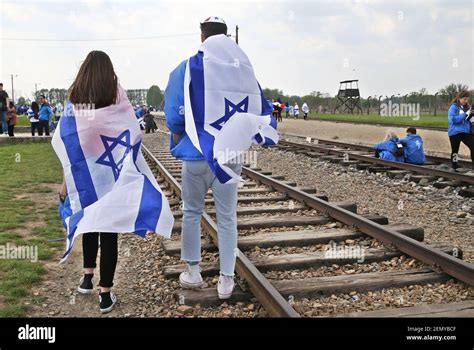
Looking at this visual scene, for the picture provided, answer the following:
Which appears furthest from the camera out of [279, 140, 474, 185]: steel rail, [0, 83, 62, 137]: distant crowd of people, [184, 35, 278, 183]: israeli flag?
[0, 83, 62, 137]: distant crowd of people

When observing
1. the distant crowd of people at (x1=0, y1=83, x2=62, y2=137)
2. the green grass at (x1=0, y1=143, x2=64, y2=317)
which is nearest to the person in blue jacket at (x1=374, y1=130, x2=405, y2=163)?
the green grass at (x1=0, y1=143, x2=64, y2=317)

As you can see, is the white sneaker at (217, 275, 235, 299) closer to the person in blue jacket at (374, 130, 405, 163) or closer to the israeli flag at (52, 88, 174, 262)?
the israeli flag at (52, 88, 174, 262)

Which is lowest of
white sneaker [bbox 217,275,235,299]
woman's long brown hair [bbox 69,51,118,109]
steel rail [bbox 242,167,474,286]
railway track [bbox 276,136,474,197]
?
white sneaker [bbox 217,275,235,299]

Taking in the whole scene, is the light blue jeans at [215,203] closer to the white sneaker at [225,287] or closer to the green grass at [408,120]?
the white sneaker at [225,287]

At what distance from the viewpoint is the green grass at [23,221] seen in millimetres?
4180

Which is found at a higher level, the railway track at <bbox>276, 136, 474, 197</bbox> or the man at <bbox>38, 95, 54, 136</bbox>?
the man at <bbox>38, 95, 54, 136</bbox>

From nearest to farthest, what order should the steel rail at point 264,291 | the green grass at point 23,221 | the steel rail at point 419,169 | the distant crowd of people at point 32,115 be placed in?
the steel rail at point 264,291, the green grass at point 23,221, the steel rail at point 419,169, the distant crowd of people at point 32,115

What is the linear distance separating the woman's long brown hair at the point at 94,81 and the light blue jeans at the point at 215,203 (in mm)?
803

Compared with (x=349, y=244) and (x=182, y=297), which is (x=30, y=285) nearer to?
(x=182, y=297)

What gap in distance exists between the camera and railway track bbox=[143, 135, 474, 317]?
3.92 meters

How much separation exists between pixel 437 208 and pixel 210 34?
17.0 feet

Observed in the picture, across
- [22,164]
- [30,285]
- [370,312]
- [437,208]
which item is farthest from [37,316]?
[22,164]

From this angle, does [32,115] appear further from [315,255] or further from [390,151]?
[315,255]

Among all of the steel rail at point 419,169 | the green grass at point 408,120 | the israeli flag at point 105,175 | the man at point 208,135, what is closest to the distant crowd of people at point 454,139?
the steel rail at point 419,169
